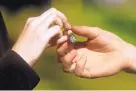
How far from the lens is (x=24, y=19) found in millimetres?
622

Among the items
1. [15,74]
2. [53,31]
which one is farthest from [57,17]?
[15,74]

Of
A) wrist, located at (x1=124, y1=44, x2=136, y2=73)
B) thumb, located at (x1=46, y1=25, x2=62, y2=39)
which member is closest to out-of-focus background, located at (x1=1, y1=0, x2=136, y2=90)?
wrist, located at (x1=124, y1=44, x2=136, y2=73)

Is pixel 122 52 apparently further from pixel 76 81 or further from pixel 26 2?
pixel 26 2

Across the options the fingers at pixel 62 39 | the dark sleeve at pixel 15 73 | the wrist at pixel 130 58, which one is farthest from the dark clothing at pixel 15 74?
the wrist at pixel 130 58

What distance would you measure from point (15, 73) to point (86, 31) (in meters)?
0.23

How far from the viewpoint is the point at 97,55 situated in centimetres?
61

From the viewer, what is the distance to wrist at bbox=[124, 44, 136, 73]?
634 mm

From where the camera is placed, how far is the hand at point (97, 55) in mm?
562

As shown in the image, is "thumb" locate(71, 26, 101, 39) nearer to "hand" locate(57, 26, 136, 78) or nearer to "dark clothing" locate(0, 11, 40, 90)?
"hand" locate(57, 26, 136, 78)

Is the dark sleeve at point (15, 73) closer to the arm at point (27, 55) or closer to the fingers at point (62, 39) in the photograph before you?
the arm at point (27, 55)

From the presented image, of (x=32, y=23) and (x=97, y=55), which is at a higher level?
(x=32, y=23)

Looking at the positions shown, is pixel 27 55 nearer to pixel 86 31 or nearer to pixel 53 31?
pixel 53 31

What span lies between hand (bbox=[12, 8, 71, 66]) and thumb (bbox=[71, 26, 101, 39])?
10 cm

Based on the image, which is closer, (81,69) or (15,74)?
(15,74)
